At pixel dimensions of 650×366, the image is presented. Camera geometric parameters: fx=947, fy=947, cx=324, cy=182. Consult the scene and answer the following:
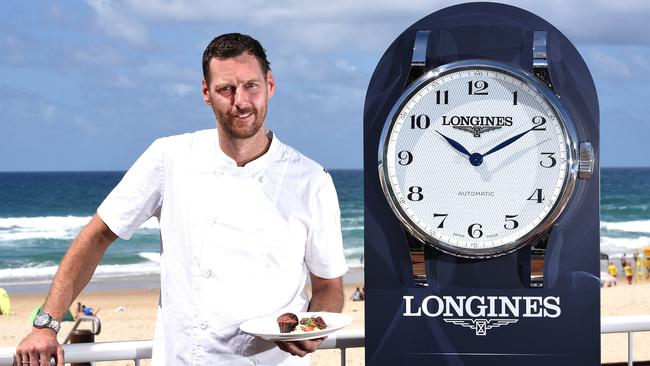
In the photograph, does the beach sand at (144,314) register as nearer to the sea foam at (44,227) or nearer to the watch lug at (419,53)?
the watch lug at (419,53)

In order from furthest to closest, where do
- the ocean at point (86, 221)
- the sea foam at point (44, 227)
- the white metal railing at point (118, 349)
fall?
the sea foam at point (44, 227)
the ocean at point (86, 221)
the white metal railing at point (118, 349)

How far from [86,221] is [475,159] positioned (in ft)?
110

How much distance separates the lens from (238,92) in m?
2.34

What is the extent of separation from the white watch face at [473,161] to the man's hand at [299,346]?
15.7 inches

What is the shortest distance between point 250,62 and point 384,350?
2.75 feet

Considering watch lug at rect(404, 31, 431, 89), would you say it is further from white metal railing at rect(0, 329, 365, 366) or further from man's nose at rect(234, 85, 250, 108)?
white metal railing at rect(0, 329, 365, 366)

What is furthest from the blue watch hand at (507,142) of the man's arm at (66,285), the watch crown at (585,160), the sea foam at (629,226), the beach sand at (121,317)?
the sea foam at (629,226)

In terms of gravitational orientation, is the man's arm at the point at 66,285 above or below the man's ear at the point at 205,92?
below

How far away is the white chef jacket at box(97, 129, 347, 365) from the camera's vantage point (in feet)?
7.92

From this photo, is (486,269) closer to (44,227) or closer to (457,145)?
(457,145)

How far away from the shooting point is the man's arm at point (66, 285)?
2.39m

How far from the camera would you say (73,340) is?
302 centimetres

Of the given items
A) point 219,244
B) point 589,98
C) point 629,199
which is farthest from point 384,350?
point 629,199

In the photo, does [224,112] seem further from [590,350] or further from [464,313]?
[590,350]
